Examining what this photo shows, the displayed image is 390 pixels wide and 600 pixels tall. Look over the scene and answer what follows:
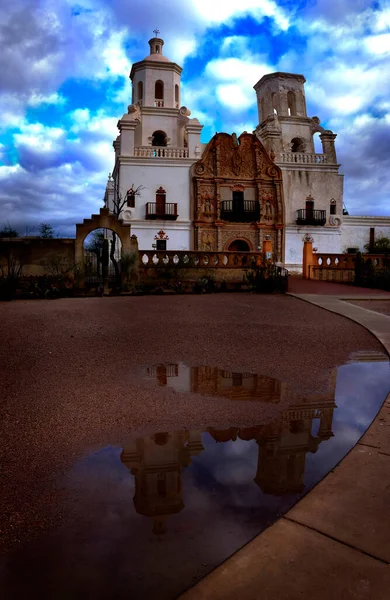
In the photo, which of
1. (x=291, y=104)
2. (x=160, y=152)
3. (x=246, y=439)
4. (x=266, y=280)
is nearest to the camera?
(x=246, y=439)

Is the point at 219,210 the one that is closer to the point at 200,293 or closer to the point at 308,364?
the point at 200,293

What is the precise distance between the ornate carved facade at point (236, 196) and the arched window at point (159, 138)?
13.6ft

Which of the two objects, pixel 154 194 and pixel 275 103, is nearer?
pixel 154 194

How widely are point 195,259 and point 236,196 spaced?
15.5m

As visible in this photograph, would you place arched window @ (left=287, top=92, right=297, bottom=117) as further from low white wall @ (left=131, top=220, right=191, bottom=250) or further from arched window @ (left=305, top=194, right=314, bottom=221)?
low white wall @ (left=131, top=220, right=191, bottom=250)

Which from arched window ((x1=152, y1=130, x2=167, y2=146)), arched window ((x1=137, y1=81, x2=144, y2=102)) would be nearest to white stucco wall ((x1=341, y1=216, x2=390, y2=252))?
arched window ((x1=152, y1=130, x2=167, y2=146))

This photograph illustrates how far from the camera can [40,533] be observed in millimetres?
2453

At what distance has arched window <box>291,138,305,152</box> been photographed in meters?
35.8

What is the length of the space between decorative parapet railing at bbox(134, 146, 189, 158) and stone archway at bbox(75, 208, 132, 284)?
14749 millimetres

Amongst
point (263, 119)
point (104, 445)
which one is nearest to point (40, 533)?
point (104, 445)

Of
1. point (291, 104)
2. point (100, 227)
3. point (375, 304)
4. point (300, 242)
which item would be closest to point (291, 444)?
point (375, 304)

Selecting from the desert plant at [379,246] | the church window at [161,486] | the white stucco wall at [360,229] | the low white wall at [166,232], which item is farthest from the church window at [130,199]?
the church window at [161,486]

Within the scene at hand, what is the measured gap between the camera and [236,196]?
3269cm

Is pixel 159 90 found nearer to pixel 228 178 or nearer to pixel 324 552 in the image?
pixel 228 178
